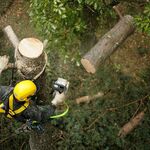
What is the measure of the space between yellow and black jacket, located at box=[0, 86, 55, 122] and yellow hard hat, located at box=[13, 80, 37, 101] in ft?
0.82

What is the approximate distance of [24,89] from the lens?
404cm

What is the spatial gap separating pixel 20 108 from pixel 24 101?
135 mm

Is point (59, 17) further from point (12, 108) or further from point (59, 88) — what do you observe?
point (12, 108)

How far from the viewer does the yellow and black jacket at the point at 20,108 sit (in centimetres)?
441

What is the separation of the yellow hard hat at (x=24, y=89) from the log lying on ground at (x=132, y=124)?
3721mm

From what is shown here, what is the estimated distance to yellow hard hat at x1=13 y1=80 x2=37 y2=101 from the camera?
405 centimetres

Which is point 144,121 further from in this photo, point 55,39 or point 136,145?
point 55,39

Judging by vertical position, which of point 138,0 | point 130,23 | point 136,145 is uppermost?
point 138,0

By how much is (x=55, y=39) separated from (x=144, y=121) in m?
2.98

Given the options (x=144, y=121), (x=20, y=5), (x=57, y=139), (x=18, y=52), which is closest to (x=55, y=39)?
(x=18, y=52)

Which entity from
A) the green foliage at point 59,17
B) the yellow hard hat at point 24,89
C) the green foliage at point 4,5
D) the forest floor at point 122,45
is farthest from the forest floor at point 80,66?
the yellow hard hat at point 24,89

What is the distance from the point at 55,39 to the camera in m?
5.98

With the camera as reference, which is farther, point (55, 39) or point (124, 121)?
point (124, 121)

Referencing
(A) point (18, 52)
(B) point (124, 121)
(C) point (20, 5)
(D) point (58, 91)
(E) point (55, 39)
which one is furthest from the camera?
(C) point (20, 5)
